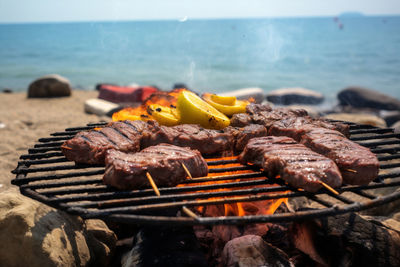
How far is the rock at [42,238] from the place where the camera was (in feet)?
9.56

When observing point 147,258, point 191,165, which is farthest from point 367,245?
point 147,258

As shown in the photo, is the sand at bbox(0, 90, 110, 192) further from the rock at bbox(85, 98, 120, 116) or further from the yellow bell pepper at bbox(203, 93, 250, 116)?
the yellow bell pepper at bbox(203, 93, 250, 116)

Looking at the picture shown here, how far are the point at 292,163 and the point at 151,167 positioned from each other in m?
1.26

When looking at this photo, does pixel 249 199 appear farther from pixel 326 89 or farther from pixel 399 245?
pixel 326 89

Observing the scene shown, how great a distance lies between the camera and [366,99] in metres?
15.3

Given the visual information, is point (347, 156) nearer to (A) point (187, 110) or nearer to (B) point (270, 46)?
(A) point (187, 110)

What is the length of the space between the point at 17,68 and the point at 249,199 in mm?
33273

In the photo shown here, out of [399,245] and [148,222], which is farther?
[399,245]

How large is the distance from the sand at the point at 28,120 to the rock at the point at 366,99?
12288mm

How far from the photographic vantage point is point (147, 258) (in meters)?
3.02

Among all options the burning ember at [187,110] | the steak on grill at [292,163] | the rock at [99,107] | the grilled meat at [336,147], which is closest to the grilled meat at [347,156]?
the grilled meat at [336,147]

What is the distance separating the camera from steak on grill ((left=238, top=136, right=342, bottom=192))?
104 inches

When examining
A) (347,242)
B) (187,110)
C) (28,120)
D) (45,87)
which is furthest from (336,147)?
(45,87)

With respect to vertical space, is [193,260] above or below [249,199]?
below
